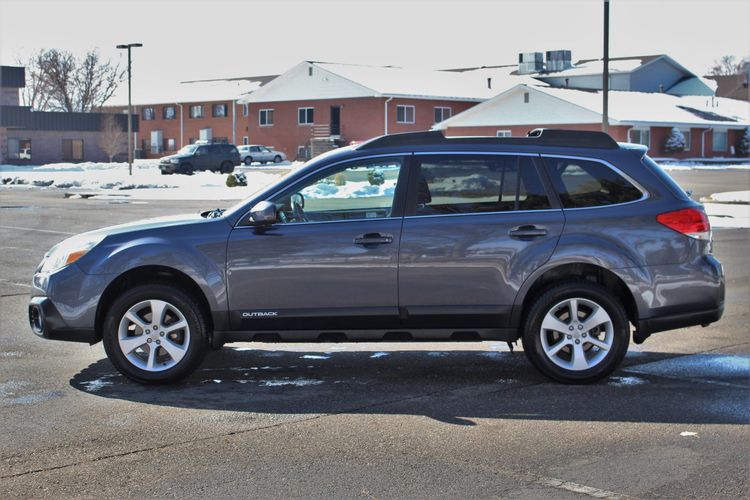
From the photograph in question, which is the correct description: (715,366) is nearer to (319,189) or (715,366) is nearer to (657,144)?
(319,189)

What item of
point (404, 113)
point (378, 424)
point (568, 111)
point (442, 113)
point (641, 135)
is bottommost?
point (378, 424)

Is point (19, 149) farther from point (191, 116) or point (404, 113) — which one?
point (404, 113)

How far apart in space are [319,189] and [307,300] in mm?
872

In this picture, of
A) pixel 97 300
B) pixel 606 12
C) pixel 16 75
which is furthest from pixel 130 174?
pixel 97 300

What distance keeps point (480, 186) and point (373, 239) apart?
2.97 ft

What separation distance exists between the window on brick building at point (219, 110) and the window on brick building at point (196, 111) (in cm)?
163

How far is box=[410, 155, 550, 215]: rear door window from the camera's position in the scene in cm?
814

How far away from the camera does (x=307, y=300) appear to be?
26.5ft

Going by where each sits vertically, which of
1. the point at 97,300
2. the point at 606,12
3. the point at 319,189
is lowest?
the point at 97,300

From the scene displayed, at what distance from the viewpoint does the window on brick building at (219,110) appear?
89.2 m

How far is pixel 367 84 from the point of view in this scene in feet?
240

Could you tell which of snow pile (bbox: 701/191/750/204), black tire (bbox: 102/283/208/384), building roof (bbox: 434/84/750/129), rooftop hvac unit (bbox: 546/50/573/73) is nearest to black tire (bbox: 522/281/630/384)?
black tire (bbox: 102/283/208/384)

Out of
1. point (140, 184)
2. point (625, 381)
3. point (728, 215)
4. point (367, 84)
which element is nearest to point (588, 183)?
point (625, 381)

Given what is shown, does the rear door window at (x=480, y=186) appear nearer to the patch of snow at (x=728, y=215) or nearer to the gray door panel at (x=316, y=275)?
the gray door panel at (x=316, y=275)
